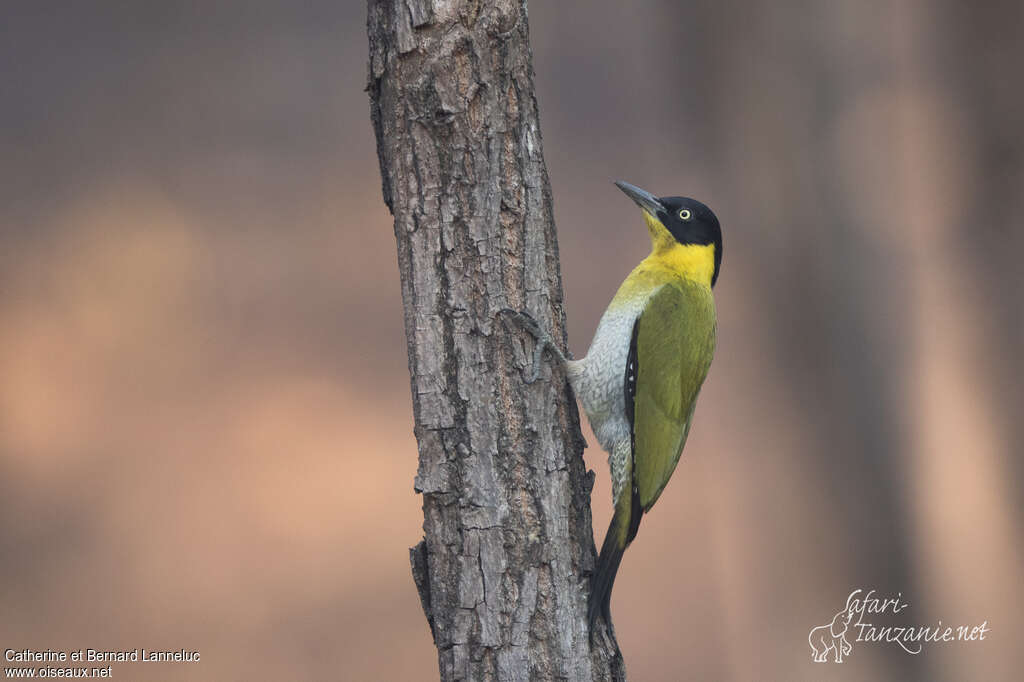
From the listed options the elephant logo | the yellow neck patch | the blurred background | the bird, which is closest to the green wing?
the bird

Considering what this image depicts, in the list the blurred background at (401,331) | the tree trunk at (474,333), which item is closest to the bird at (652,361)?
the tree trunk at (474,333)

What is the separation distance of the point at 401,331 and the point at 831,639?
2.69m

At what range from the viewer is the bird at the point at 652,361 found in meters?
2.76

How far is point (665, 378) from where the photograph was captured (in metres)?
2.91

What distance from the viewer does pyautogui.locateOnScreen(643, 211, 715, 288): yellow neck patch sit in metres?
3.14

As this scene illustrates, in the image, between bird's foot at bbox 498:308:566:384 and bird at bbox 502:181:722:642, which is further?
bird at bbox 502:181:722:642

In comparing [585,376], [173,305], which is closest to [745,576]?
[585,376]

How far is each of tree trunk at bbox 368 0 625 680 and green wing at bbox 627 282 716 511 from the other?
1.74 feet

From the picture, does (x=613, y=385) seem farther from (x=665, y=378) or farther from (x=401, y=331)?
(x=401, y=331)

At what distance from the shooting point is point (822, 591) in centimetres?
477

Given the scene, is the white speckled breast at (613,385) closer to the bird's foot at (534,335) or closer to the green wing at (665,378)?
the green wing at (665,378)

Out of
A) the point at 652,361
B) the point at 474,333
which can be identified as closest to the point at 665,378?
the point at 652,361

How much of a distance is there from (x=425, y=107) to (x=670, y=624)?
3.31 metres

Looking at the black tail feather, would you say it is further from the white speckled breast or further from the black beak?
the black beak
